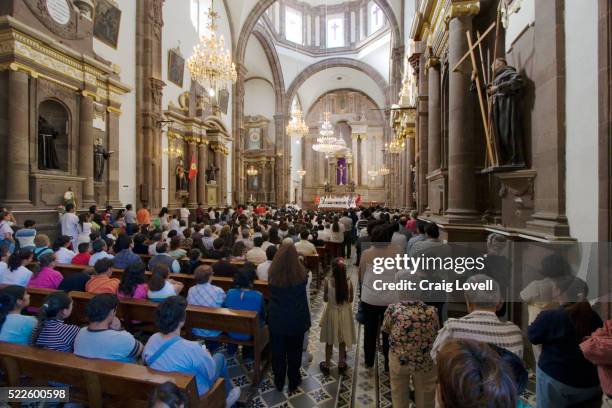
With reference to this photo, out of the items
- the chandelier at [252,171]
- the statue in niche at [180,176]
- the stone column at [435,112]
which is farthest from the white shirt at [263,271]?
the chandelier at [252,171]

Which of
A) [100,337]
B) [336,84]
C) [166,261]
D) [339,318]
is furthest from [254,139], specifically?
[100,337]

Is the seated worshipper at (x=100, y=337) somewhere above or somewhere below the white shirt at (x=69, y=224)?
below

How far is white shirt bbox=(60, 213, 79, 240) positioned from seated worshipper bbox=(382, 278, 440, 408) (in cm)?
784

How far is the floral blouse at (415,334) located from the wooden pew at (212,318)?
1.47m

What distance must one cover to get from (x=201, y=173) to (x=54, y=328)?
13.7 m

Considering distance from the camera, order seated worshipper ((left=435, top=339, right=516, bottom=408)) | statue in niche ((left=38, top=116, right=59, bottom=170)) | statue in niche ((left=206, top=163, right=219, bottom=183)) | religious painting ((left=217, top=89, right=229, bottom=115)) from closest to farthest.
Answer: seated worshipper ((left=435, top=339, right=516, bottom=408)) → statue in niche ((left=38, top=116, right=59, bottom=170)) → statue in niche ((left=206, top=163, right=219, bottom=183)) → religious painting ((left=217, top=89, right=229, bottom=115))

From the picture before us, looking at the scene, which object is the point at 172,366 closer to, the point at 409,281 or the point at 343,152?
the point at 409,281

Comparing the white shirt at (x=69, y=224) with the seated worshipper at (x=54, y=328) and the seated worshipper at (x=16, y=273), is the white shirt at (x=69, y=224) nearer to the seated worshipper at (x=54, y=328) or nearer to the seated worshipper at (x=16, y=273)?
the seated worshipper at (x=16, y=273)

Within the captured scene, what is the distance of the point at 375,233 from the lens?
3.96 meters

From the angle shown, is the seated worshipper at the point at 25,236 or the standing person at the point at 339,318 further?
the seated worshipper at the point at 25,236

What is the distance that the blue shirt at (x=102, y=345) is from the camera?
2.22 m

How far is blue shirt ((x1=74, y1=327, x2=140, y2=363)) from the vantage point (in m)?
2.22

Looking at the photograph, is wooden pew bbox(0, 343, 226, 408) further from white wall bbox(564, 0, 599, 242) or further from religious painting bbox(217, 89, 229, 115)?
religious painting bbox(217, 89, 229, 115)

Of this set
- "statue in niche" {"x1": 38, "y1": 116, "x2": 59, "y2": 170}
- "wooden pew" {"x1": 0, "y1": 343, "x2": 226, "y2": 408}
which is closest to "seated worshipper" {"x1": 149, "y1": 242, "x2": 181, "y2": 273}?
"wooden pew" {"x1": 0, "y1": 343, "x2": 226, "y2": 408}
